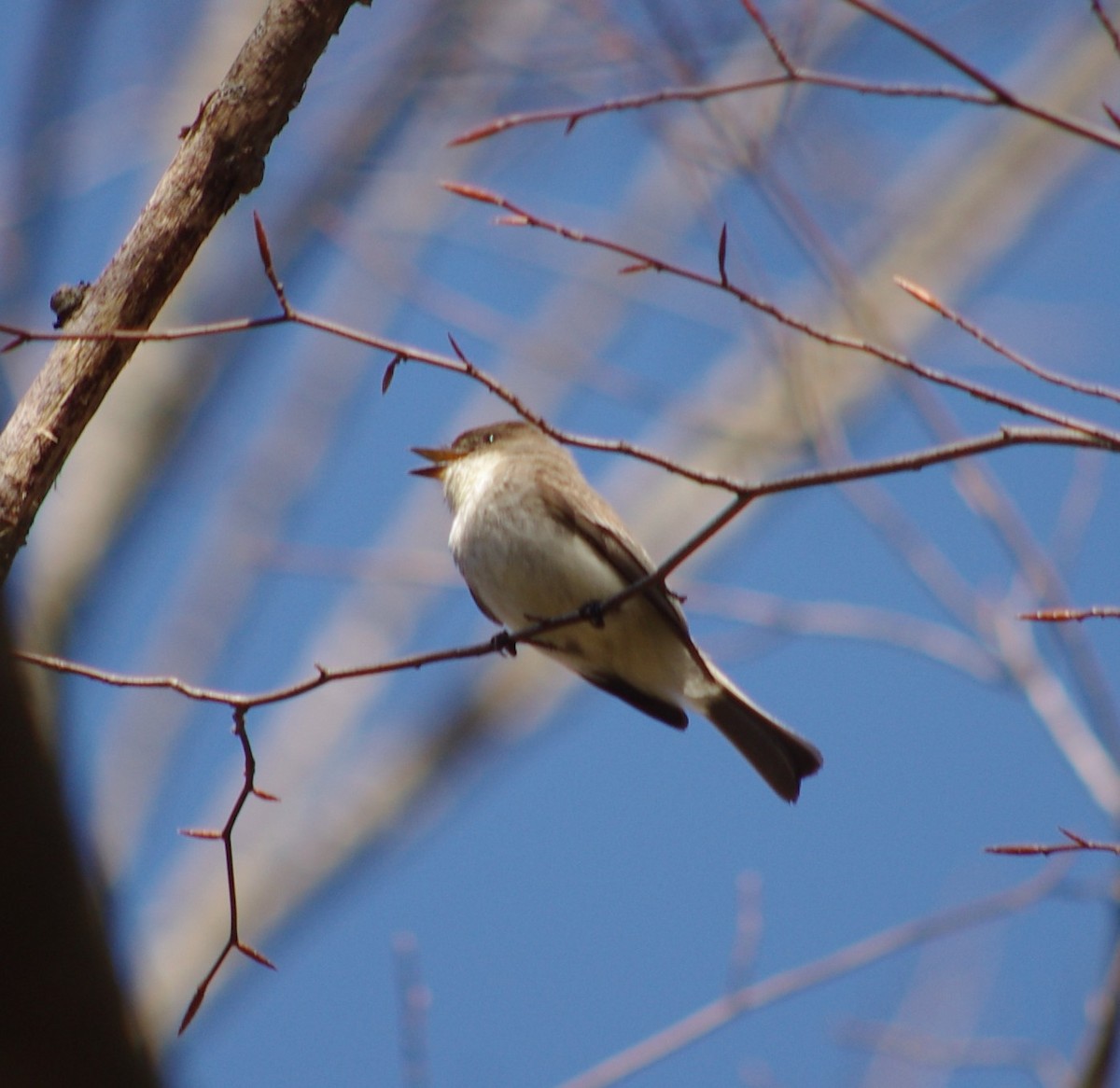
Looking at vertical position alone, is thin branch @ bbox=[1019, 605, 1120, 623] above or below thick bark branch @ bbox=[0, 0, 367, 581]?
below

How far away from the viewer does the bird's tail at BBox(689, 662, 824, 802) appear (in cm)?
439

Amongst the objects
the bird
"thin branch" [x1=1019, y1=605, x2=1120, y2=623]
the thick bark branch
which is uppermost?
the thick bark branch

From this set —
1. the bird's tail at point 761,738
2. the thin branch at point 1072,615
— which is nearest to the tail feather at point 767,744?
the bird's tail at point 761,738

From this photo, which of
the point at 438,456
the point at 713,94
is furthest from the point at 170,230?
the point at 438,456

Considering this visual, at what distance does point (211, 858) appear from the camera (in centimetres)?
913

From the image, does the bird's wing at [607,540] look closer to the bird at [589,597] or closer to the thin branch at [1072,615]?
the bird at [589,597]

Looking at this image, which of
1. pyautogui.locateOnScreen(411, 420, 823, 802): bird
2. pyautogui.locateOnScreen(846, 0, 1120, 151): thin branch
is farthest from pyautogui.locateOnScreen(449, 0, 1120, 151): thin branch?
pyautogui.locateOnScreen(411, 420, 823, 802): bird

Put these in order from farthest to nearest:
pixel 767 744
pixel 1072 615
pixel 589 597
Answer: pixel 767 744 → pixel 589 597 → pixel 1072 615

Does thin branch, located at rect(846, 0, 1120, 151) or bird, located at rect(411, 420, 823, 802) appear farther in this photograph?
bird, located at rect(411, 420, 823, 802)

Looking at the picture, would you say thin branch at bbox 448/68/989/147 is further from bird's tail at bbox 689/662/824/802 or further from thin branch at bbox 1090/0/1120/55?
bird's tail at bbox 689/662/824/802

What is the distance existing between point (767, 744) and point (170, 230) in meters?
2.53

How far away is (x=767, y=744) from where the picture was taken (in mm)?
4480

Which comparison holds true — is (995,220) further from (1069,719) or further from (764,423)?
(1069,719)

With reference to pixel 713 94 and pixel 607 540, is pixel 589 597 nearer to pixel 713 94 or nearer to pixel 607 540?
pixel 607 540
